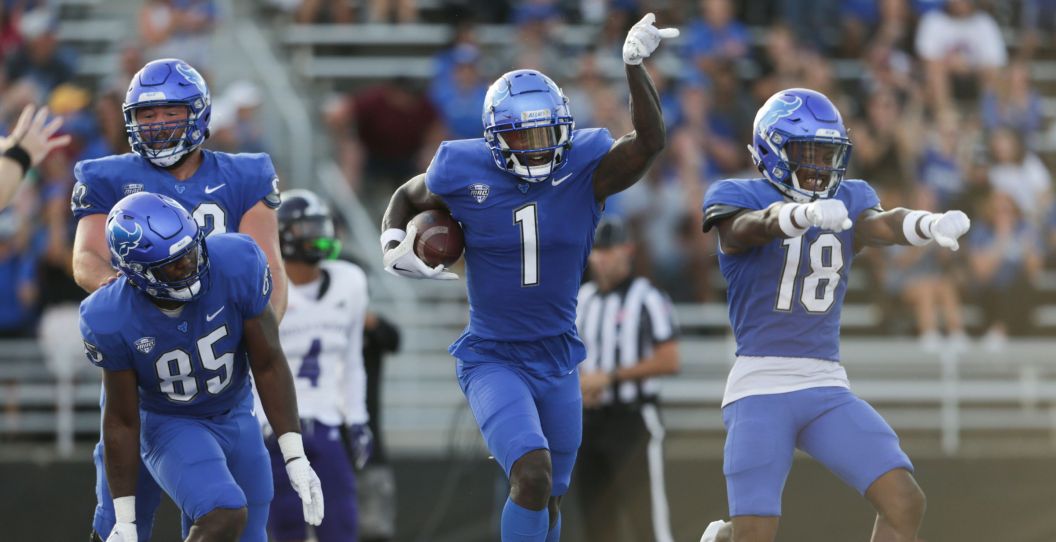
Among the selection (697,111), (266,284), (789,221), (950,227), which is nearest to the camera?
(950,227)

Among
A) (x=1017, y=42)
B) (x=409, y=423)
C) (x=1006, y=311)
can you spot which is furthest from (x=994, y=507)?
(x=1017, y=42)

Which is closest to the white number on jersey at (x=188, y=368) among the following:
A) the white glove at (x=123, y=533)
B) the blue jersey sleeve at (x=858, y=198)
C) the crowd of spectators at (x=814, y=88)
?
the white glove at (x=123, y=533)

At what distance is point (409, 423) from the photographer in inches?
468

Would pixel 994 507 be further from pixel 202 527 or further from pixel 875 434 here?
pixel 202 527

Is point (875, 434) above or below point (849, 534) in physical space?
above

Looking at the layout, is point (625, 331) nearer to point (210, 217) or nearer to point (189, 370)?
point (210, 217)

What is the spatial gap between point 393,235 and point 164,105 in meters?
1.02

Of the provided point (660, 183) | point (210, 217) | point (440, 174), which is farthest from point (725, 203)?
point (660, 183)

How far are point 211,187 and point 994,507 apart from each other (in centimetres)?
666

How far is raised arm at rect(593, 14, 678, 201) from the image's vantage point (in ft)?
19.3

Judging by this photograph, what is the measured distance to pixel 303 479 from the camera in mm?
5680

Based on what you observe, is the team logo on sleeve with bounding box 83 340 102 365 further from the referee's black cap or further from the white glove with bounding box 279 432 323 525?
the referee's black cap

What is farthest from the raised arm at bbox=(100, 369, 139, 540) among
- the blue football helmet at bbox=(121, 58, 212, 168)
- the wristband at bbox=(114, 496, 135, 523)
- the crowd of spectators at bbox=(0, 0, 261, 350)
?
the crowd of spectators at bbox=(0, 0, 261, 350)

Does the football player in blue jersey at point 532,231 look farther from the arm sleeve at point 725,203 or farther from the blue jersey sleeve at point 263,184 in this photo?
the blue jersey sleeve at point 263,184
